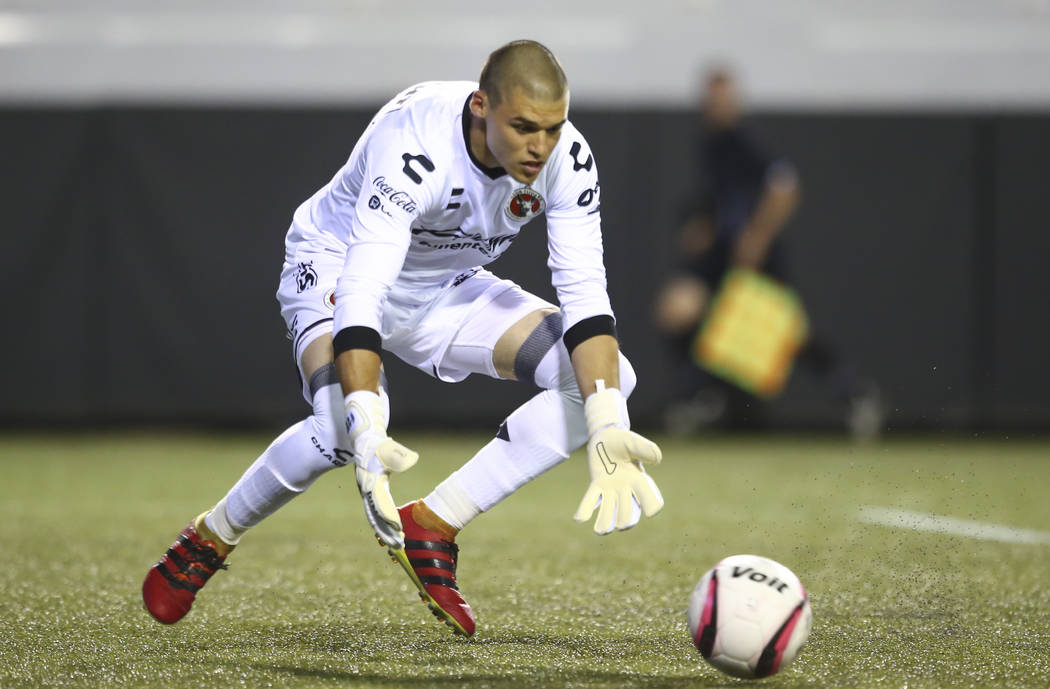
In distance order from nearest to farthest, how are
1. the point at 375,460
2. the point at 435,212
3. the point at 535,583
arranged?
the point at 375,460 → the point at 435,212 → the point at 535,583

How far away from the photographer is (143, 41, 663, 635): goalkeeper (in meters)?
3.60

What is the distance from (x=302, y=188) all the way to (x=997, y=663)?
697 centimetres

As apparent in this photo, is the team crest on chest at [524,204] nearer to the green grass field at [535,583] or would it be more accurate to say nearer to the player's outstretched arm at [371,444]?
the player's outstretched arm at [371,444]

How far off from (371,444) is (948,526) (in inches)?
139

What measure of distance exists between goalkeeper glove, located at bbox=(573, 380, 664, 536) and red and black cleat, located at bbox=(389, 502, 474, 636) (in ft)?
1.65

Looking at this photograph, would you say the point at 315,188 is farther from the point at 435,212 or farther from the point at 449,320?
the point at 435,212

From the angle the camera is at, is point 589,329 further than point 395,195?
Yes

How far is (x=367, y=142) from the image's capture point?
401cm

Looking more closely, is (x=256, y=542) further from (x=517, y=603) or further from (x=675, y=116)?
(x=675, y=116)

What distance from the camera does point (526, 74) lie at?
3627 mm

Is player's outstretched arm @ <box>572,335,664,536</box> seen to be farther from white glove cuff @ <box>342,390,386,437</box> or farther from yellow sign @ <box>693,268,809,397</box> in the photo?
yellow sign @ <box>693,268,809,397</box>

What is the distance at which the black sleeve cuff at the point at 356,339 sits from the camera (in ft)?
11.7

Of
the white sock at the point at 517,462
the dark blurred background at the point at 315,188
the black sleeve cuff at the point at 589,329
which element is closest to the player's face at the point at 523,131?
the black sleeve cuff at the point at 589,329

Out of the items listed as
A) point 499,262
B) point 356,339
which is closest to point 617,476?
point 356,339
